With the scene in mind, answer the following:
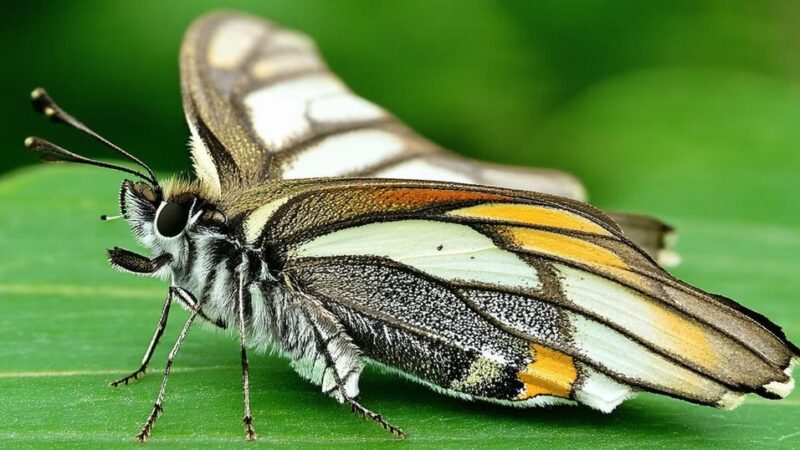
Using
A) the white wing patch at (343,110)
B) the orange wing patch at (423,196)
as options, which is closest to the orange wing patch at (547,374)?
the orange wing patch at (423,196)

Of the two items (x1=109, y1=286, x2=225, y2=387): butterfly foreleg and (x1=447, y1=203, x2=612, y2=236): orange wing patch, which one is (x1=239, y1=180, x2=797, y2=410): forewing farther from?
(x1=109, y1=286, x2=225, y2=387): butterfly foreleg

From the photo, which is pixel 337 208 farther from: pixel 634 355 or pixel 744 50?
pixel 744 50

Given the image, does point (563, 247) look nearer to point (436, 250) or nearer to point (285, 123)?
point (436, 250)

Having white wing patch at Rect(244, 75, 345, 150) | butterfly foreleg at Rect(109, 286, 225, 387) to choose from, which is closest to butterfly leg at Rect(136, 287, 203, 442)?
butterfly foreleg at Rect(109, 286, 225, 387)

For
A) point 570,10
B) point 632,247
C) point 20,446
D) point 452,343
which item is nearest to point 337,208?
point 452,343

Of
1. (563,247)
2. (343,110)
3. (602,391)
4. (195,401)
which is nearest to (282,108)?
(343,110)

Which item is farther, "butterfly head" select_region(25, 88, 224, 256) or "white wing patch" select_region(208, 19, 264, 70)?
"white wing patch" select_region(208, 19, 264, 70)

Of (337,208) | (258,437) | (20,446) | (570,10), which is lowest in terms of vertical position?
(20,446)
